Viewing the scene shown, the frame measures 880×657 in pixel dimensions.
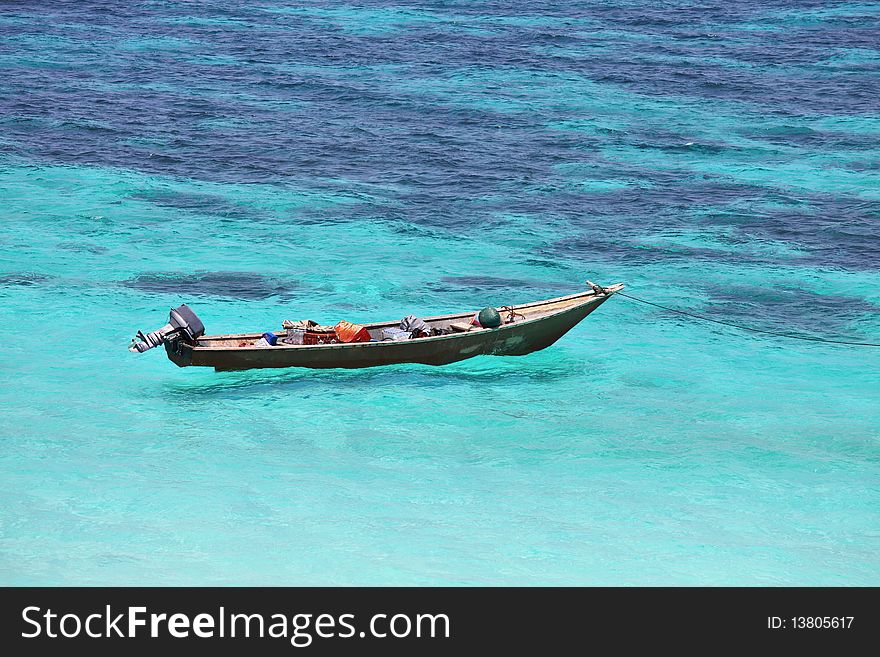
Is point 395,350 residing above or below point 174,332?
below

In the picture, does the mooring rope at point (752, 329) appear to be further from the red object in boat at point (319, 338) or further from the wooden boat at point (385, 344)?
the red object in boat at point (319, 338)

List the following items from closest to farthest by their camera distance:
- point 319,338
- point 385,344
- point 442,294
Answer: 1. point 385,344
2. point 319,338
3. point 442,294

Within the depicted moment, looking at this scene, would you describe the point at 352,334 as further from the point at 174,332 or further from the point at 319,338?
the point at 174,332

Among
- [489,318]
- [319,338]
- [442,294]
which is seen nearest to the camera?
[319,338]

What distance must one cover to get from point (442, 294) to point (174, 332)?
9.21 metres

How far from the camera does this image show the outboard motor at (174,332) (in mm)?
21219

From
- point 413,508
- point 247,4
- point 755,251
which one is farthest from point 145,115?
point 413,508

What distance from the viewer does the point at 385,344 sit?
21.9 m

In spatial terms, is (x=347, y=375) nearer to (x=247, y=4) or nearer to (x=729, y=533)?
(x=729, y=533)

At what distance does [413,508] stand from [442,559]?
6.03 ft

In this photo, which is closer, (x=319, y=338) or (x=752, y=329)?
(x=319, y=338)

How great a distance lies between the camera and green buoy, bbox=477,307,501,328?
73.4 ft

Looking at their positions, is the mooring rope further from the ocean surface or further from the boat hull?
the boat hull

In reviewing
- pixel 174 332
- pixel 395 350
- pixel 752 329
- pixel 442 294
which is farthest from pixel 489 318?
pixel 752 329
